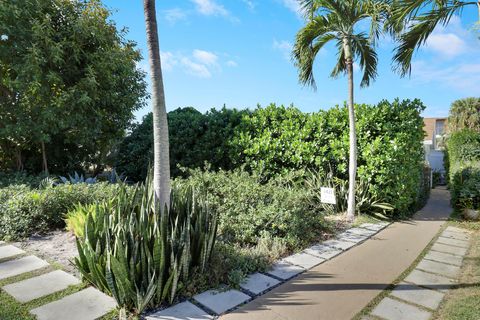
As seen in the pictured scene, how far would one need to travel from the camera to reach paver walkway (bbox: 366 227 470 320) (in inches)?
92.0

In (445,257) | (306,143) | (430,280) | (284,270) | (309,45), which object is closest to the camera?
(430,280)

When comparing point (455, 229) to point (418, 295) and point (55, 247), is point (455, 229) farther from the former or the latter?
point (55, 247)

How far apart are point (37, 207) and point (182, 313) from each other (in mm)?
3374

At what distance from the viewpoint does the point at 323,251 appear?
3.68m

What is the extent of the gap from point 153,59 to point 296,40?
384 cm

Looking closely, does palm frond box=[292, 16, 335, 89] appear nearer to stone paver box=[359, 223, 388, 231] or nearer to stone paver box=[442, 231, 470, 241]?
stone paver box=[359, 223, 388, 231]

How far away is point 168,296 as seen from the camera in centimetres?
239

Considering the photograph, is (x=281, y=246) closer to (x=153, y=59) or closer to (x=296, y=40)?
(x=153, y=59)

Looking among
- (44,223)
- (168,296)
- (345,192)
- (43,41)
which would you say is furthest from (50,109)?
(345,192)

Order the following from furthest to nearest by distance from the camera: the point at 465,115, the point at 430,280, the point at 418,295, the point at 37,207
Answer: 1. the point at 465,115
2. the point at 37,207
3. the point at 430,280
4. the point at 418,295

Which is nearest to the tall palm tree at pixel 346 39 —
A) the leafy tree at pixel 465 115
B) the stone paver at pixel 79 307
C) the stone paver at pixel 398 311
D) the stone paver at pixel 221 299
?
the stone paver at pixel 398 311

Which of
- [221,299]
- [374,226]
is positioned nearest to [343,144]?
[374,226]

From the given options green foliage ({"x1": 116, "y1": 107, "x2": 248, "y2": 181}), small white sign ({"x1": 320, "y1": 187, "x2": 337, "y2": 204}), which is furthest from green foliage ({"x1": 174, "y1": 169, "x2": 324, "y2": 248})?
green foliage ({"x1": 116, "y1": 107, "x2": 248, "y2": 181})

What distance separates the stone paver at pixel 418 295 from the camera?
2.49 meters
